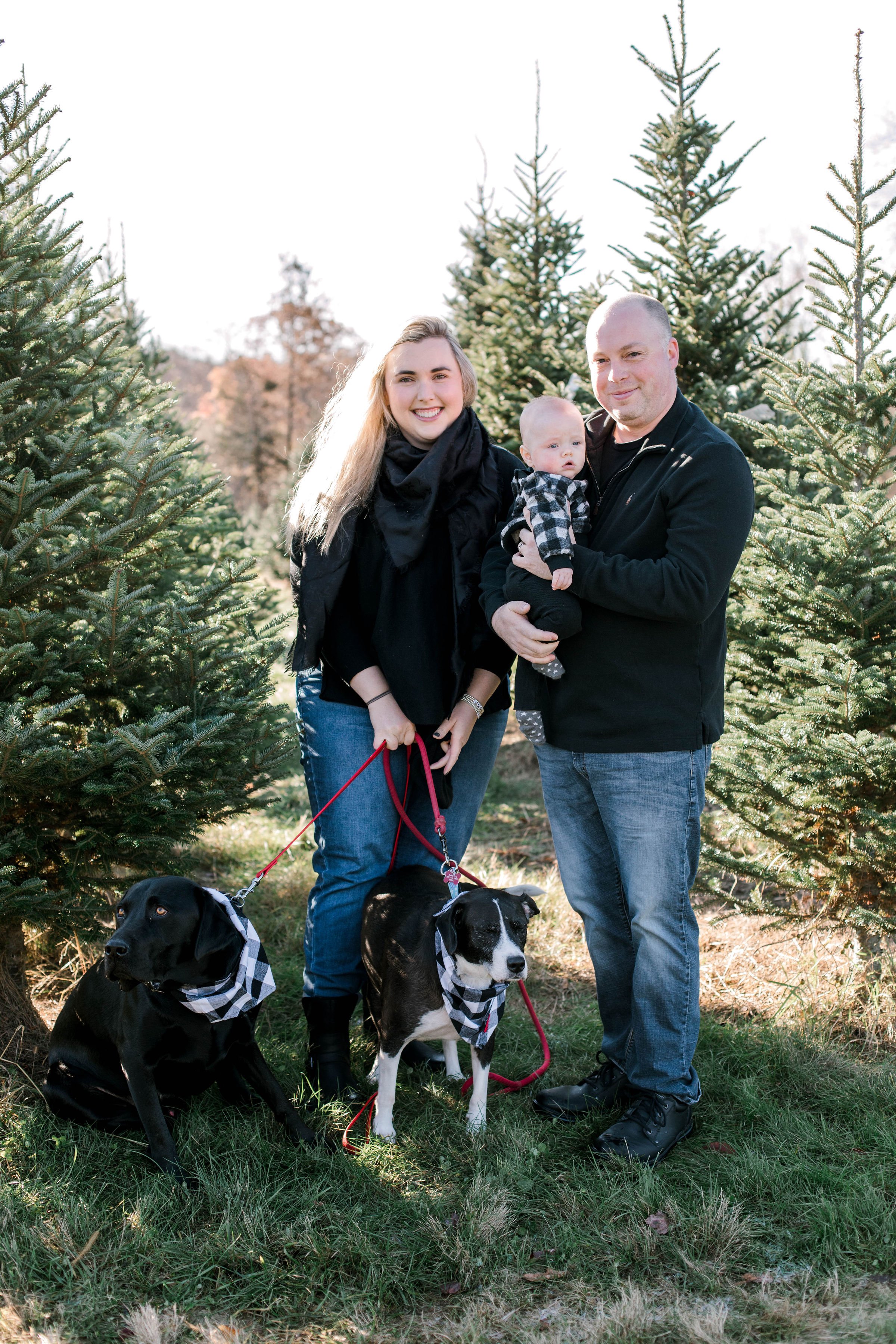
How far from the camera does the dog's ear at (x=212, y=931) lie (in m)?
2.92

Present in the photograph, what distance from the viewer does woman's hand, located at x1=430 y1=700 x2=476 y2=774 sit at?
10.8 ft

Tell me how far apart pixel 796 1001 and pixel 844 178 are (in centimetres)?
382


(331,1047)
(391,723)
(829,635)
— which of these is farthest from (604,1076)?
(829,635)

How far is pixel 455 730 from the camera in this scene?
3.28 meters

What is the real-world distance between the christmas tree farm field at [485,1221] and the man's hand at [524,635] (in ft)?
5.29

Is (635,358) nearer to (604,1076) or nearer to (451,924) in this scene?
(451,924)

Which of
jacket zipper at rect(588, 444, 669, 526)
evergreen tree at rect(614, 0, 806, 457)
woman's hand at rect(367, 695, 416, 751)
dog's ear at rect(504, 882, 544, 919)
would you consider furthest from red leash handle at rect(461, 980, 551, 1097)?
evergreen tree at rect(614, 0, 806, 457)

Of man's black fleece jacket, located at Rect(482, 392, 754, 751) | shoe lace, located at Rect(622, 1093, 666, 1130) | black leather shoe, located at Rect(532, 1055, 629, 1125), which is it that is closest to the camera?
man's black fleece jacket, located at Rect(482, 392, 754, 751)

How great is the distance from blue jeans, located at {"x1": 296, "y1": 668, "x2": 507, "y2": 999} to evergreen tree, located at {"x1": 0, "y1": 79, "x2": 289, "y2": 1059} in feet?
1.34

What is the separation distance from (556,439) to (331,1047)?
92.6 inches

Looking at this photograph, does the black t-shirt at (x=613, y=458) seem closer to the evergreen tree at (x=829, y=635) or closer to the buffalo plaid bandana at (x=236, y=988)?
the evergreen tree at (x=829, y=635)

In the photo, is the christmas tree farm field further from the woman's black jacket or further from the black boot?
the woman's black jacket

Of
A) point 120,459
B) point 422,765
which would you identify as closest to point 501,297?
point 120,459

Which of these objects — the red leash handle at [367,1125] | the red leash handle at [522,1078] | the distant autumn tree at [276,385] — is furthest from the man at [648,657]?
the distant autumn tree at [276,385]
